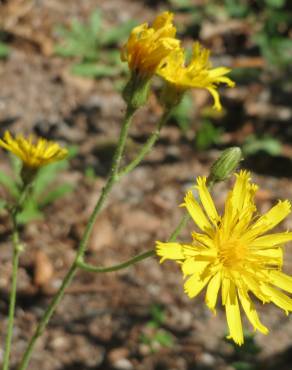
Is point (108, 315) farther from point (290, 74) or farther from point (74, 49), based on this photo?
point (290, 74)

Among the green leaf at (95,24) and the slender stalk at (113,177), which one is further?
the green leaf at (95,24)


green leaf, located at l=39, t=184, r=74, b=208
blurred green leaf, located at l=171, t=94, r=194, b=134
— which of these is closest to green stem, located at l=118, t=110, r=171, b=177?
green leaf, located at l=39, t=184, r=74, b=208

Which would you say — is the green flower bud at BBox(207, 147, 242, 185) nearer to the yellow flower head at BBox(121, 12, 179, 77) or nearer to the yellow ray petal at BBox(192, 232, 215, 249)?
the yellow ray petal at BBox(192, 232, 215, 249)

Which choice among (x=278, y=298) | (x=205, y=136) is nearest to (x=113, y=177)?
(x=278, y=298)

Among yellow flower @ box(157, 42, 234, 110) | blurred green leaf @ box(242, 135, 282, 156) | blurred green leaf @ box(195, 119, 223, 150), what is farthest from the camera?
blurred green leaf @ box(195, 119, 223, 150)

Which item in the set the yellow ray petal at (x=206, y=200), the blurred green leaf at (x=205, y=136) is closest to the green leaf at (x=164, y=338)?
the yellow ray petal at (x=206, y=200)

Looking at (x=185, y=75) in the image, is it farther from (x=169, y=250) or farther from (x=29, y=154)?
(x=169, y=250)

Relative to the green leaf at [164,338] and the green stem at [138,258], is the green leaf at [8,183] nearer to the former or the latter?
the green leaf at [164,338]

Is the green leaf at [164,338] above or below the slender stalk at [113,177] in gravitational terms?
below
